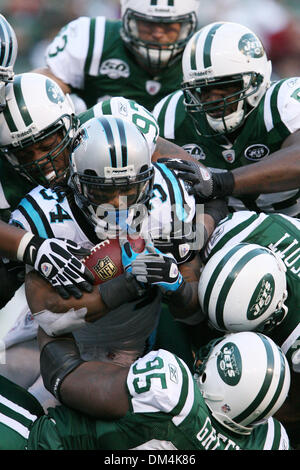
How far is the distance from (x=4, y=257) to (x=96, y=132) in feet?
2.51

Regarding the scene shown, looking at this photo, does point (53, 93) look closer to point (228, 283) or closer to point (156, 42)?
point (228, 283)

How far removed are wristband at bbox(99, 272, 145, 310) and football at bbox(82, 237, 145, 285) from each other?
0.07 metres

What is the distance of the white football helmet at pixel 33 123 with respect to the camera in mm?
3369

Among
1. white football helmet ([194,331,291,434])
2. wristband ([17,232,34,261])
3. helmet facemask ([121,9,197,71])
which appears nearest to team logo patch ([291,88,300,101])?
helmet facemask ([121,9,197,71])

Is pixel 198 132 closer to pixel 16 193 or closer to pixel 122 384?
pixel 16 193

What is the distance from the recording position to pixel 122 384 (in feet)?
8.52

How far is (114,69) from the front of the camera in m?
5.12

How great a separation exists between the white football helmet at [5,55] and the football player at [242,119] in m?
0.94

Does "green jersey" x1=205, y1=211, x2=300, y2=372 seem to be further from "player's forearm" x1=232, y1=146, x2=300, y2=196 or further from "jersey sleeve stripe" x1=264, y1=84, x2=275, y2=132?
"jersey sleeve stripe" x1=264, y1=84, x2=275, y2=132

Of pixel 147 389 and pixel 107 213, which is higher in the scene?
pixel 107 213

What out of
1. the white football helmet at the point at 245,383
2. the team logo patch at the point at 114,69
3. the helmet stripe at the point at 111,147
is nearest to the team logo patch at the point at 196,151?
the team logo patch at the point at 114,69

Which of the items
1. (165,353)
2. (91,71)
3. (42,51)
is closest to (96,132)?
(165,353)

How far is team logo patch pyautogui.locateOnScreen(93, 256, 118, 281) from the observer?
2863mm

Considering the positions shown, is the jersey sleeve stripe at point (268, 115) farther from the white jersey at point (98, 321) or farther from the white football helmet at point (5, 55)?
the white football helmet at point (5, 55)
